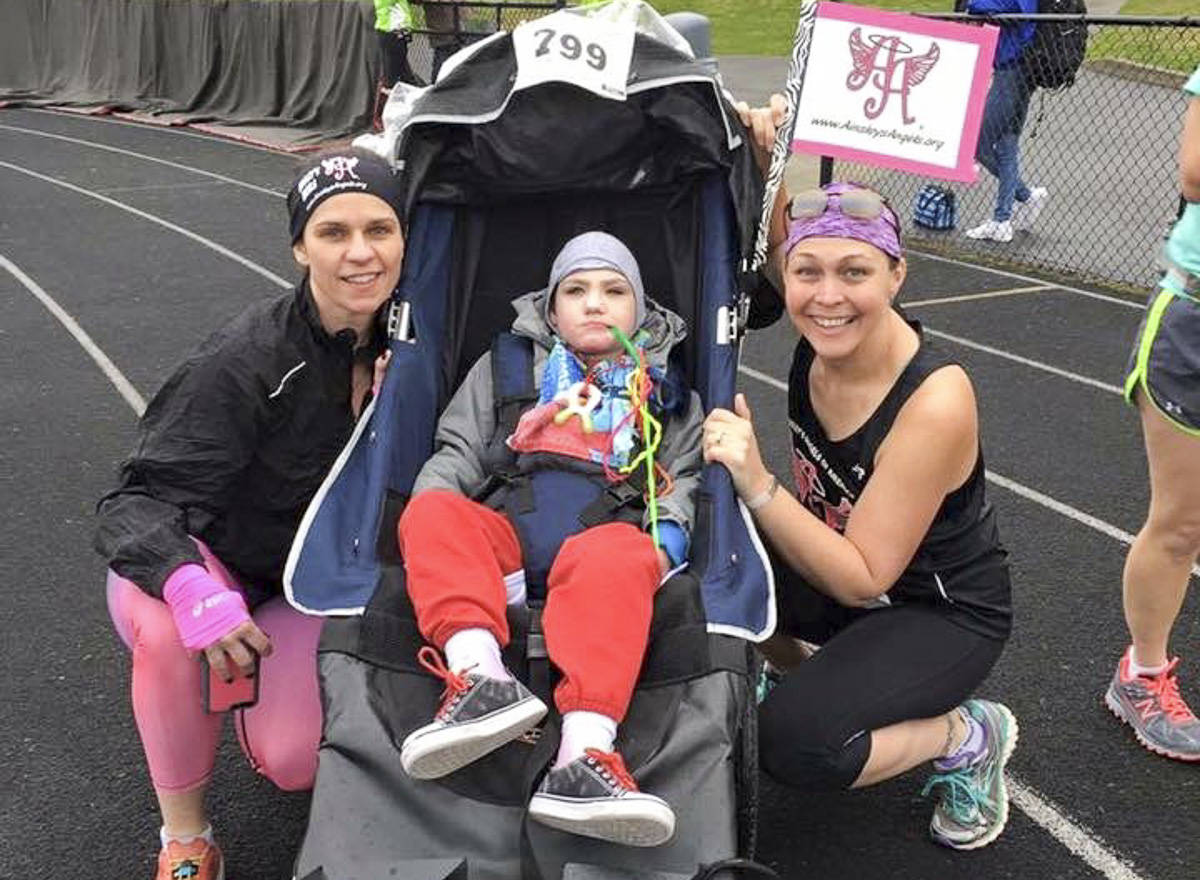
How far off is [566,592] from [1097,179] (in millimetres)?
8781

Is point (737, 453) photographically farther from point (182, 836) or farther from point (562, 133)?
point (182, 836)

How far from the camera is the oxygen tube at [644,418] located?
8.33 ft

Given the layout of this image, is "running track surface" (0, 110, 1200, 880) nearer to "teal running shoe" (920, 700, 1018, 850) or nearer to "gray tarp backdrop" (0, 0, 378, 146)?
"teal running shoe" (920, 700, 1018, 850)

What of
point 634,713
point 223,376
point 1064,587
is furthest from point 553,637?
point 1064,587

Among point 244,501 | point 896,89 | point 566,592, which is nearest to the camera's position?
point 566,592

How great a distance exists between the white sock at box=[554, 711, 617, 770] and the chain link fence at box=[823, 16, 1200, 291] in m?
4.55

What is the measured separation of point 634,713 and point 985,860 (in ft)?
3.52

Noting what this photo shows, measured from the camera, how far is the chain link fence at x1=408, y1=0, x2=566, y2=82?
37.1 ft

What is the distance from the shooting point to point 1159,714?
2.97 m

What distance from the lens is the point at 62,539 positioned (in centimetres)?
418

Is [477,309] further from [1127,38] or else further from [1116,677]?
[1127,38]

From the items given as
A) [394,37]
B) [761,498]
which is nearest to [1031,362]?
[761,498]

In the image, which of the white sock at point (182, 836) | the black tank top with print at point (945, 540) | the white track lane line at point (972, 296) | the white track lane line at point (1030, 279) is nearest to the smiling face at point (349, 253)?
the black tank top with print at point (945, 540)

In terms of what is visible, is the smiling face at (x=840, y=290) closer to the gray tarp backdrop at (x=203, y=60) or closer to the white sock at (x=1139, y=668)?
the white sock at (x=1139, y=668)
